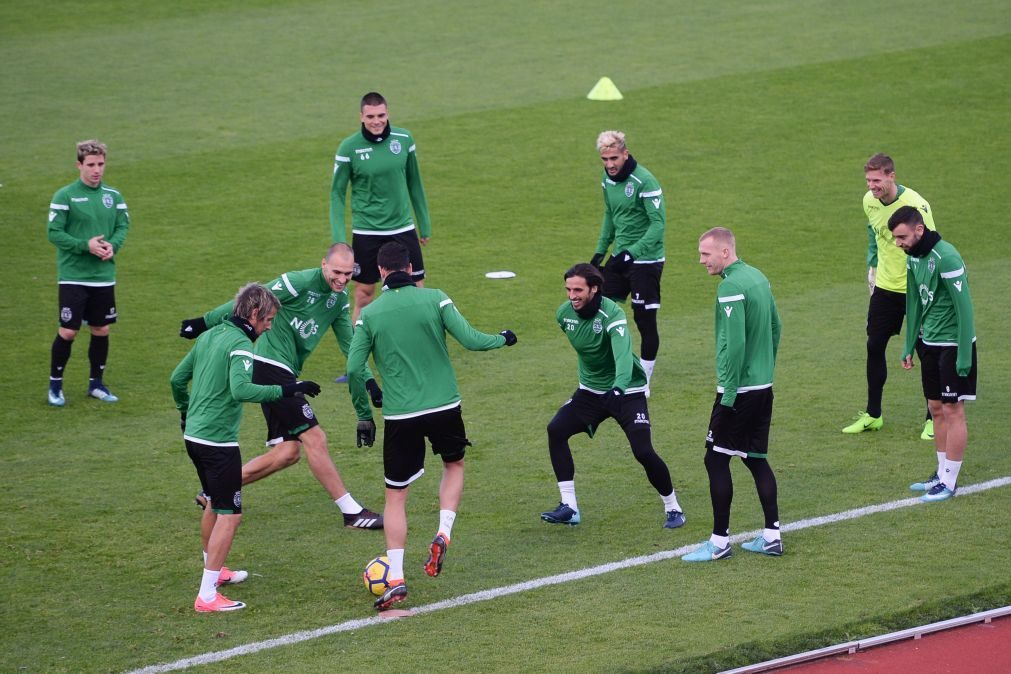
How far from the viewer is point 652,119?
2270 cm

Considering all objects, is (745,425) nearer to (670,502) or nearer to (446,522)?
(670,502)

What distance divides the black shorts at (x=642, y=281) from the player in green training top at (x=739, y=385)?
358 cm

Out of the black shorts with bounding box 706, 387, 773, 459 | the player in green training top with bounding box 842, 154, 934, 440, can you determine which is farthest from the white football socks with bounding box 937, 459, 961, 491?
the black shorts with bounding box 706, 387, 773, 459

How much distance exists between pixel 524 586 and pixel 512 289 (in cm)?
789

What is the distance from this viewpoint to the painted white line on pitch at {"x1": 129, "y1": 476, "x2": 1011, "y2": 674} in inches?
291

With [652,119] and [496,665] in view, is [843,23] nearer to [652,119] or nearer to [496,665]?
[652,119]

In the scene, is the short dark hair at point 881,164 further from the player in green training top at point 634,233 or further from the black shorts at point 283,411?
the black shorts at point 283,411

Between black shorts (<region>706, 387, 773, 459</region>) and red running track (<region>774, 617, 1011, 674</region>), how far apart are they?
63.1 inches

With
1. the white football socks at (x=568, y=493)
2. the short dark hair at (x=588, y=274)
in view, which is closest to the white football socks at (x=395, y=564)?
the white football socks at (x=568, y=493)

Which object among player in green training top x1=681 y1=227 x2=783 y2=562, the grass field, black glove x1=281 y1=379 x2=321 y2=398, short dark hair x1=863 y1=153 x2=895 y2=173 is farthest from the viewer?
short dark hair x1=863 y1=153 x2=895 y2=173

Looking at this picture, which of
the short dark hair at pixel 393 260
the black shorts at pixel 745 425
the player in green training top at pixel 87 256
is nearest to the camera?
the short dark hair at pixel 393 260

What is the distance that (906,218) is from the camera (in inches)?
367

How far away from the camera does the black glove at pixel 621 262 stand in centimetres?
1216

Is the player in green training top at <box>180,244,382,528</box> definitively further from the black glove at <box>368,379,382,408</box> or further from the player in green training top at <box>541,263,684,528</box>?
the player in green training top at <box>541,263,684,528</box>
